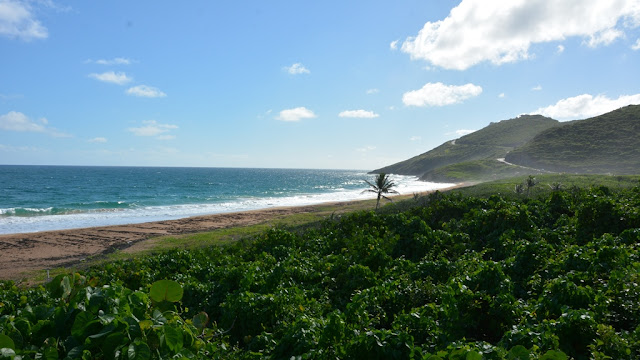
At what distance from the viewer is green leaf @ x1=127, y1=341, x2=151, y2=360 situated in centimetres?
246

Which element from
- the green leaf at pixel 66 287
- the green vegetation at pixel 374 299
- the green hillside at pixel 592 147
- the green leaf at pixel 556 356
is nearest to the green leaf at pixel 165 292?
the green vegetation at pixel 374 299

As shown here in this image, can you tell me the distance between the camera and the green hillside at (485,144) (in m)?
135

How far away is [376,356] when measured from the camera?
12.4 feet

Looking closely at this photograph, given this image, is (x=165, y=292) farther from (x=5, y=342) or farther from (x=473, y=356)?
(x=473, y=356)

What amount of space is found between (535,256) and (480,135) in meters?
172

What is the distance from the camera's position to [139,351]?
98.4 inches

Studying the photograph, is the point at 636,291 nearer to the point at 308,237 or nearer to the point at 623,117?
the point at 308,237

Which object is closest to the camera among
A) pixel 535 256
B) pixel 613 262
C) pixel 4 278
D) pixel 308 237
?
pixel 613 262

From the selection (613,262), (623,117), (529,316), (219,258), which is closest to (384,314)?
(529,316)

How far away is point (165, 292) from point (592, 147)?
9388cm

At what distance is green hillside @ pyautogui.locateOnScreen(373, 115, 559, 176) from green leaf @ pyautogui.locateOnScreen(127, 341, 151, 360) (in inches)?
5155

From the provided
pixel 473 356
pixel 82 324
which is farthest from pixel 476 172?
pixel 82 324

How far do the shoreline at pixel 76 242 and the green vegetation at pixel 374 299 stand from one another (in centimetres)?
1684

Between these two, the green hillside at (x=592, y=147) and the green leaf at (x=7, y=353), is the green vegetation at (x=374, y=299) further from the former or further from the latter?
the green hillside at (x=592, y=147)
